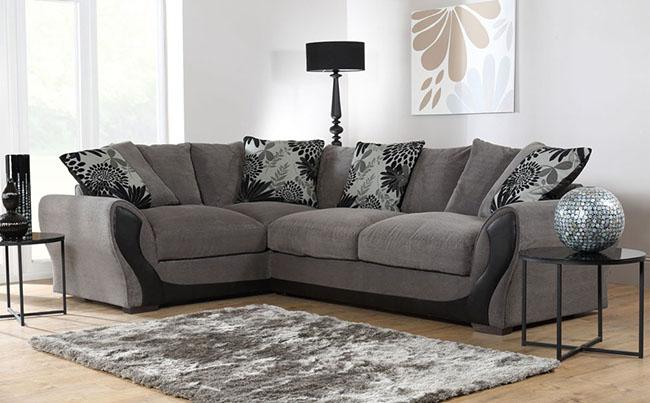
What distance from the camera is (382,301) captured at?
16.2 feet

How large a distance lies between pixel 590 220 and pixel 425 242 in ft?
3.38

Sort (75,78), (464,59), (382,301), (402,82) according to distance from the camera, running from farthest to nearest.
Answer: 1. (402,82)
2. (464,59)
3. (75,78)
4. (382,301)

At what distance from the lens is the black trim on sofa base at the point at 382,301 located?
458 centimetres

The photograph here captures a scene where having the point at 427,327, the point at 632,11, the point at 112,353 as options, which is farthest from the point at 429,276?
the point at 632,11

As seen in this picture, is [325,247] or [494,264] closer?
[494,264]

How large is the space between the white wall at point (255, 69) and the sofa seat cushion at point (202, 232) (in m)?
1.64

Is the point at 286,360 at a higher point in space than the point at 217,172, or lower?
lower

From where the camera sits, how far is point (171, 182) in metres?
5.88

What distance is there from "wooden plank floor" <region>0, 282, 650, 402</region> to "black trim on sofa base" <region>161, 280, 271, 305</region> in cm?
6

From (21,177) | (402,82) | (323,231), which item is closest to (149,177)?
(21,177)

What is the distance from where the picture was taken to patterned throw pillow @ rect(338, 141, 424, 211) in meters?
5.63

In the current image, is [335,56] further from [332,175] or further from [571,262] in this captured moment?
[571,262]

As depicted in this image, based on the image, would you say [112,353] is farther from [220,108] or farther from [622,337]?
[220,108]

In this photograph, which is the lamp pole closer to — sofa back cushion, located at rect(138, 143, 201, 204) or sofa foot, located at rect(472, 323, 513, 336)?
sofa back cushion, located at rect(138, 143, 201, 204)
